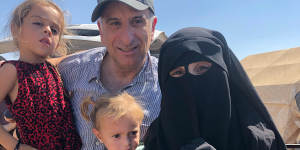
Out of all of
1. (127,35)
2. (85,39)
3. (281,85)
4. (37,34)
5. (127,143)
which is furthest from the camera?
(281,85)

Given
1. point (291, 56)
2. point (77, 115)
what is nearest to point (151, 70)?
point (77, 115)

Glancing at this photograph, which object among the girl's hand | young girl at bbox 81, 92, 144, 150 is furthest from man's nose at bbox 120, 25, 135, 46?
the girl's hand

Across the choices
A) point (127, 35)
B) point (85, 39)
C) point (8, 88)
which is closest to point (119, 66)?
point (127, 35)

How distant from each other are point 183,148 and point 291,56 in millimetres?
6505

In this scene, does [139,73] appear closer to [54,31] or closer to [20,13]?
[54,31]

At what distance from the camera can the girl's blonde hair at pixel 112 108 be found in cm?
157

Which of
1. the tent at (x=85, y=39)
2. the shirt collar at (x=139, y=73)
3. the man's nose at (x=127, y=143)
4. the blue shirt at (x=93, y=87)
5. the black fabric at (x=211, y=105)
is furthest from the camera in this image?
the tent at (x=85, y=39)

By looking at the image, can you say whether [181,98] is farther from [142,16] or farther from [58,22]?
[58,22]

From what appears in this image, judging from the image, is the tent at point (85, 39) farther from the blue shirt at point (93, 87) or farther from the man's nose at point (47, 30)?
the man's nose at point (47, 30)

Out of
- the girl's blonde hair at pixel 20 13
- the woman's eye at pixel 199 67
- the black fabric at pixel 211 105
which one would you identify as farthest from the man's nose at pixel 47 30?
the woman's eye at pixel 199 67

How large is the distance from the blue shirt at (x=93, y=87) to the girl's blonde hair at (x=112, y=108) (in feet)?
0.30

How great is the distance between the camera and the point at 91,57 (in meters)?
2.05

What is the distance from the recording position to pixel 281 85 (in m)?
5.40

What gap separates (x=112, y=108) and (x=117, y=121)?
0.09 metres
